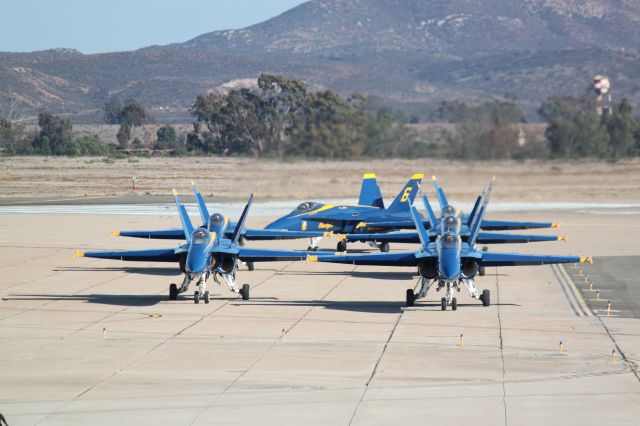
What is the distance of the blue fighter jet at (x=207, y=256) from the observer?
33.5 metres

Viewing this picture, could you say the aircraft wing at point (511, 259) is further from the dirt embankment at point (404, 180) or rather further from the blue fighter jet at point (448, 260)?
the dirt embankment at point (404, 180)

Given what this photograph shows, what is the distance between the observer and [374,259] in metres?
34.2

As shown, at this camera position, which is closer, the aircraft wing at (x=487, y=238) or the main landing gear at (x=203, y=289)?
the main landing gear at (x=203, y=289)

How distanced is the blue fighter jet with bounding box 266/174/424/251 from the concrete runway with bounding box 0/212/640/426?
5735 mm

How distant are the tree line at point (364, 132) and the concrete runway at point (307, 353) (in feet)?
134

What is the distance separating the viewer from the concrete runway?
21422mm

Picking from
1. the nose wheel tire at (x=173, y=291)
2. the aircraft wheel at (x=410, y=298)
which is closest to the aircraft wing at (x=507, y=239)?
the aircraft wheel at (x=410, y=298)

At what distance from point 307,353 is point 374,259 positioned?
7733 mm

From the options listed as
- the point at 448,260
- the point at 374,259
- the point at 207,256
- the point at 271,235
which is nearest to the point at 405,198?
the point at 271,235

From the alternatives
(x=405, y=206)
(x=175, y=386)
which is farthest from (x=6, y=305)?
(x=405, y=206)

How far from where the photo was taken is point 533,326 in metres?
30.7

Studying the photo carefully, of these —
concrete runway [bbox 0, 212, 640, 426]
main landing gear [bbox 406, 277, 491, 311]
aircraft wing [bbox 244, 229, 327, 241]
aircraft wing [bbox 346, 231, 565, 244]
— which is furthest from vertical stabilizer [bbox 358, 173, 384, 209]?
main landing gear [bbox 406, 277, 491, 311]

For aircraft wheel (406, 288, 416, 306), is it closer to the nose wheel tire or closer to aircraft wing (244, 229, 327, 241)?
the nose wheel tire

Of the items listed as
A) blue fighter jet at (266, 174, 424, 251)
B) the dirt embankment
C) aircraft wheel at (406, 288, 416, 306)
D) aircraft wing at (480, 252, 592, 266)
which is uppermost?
aircraft wing at (480, 252, 592, 266)
